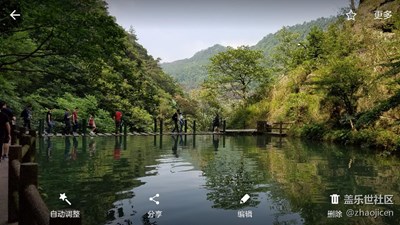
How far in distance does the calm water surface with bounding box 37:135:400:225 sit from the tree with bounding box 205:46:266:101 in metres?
26.0

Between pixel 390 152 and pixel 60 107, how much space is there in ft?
65.6

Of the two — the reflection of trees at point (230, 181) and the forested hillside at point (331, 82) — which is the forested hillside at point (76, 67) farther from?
the forested hillside at point (331, 82)

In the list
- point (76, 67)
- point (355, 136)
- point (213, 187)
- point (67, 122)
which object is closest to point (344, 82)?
point (355, 136)

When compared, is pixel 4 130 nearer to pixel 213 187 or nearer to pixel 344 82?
pixel 213 187

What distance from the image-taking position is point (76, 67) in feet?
71.7

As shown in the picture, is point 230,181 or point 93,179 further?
point 230,181

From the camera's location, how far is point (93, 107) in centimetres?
2614

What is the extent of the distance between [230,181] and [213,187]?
83 cm

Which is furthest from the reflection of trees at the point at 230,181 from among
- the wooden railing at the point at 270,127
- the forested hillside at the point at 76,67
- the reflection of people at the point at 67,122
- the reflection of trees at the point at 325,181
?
the wooden railing at the point at 270,127

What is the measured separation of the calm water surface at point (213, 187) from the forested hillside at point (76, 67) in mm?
3188

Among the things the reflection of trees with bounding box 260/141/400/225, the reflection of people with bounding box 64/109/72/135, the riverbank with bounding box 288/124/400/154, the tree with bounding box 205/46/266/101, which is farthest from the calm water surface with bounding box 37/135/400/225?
the tree with bounding box 205/46/266/101

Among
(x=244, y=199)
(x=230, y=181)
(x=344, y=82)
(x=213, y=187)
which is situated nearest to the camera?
(x=244, y=199)

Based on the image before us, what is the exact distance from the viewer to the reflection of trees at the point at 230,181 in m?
6.54

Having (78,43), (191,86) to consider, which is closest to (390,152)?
(78,43)
